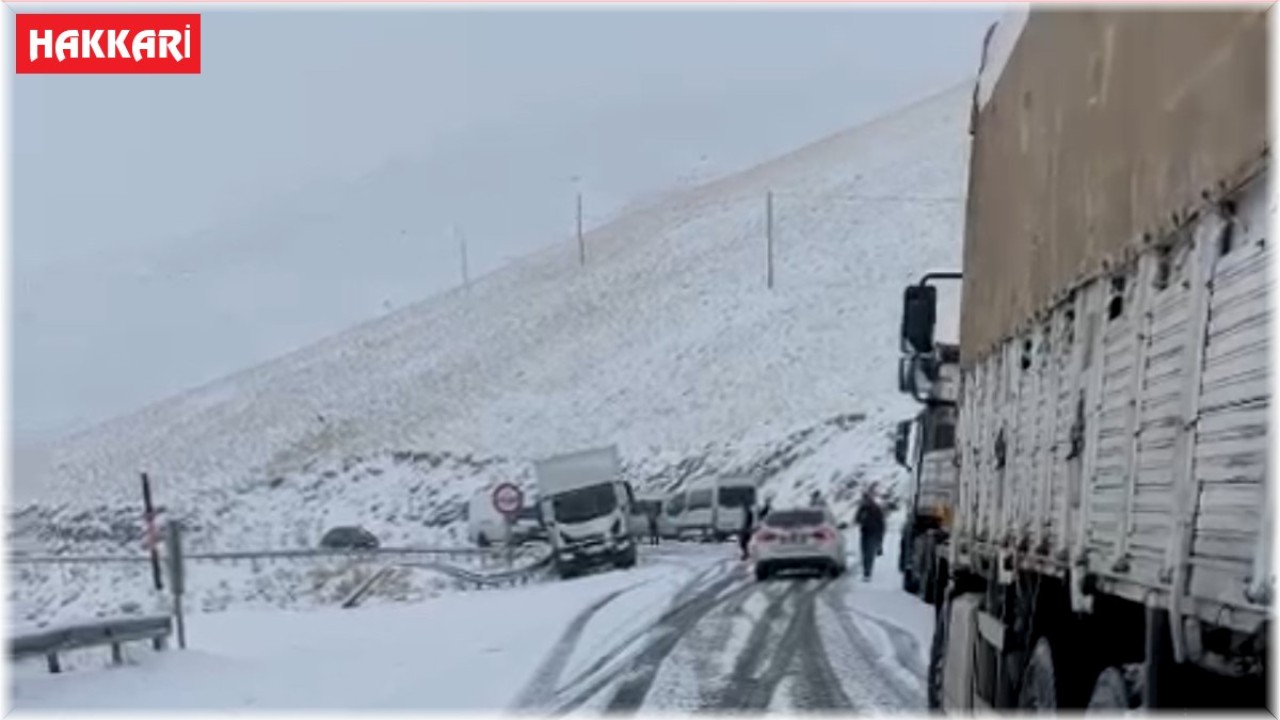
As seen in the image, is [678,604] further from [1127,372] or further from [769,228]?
[769,228]

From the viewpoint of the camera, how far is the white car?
30.6 meters

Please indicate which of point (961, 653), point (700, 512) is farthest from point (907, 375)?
point (700, 512)

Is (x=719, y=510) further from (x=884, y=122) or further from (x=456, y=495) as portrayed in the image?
(x=884, y=122)

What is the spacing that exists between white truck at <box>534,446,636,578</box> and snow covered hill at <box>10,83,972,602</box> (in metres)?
9.71

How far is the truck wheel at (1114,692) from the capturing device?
203 inches

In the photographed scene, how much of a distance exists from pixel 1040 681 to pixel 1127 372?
198 cm

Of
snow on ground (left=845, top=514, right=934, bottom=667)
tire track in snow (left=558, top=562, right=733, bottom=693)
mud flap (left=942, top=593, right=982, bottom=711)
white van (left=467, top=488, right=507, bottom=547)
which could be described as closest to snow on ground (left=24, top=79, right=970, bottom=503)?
white van (left=467, top=488, right=507, bottom=547)

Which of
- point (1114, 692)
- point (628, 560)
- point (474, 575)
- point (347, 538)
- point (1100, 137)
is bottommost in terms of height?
point (347, 538)

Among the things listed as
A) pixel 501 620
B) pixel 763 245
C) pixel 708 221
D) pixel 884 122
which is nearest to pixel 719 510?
pixel 501 620

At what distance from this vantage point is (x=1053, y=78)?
281 inches

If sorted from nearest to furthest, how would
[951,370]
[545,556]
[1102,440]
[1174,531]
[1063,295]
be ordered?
[1174,531] → [1102,440] → [1063,295] → [951,370] → [545,556]

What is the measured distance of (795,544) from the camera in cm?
3086

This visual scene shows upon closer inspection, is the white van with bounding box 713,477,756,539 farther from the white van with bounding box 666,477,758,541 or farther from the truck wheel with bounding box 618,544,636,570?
the truck wheel with bounding box 618,544,636,570

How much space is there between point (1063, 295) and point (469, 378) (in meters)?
75.6
